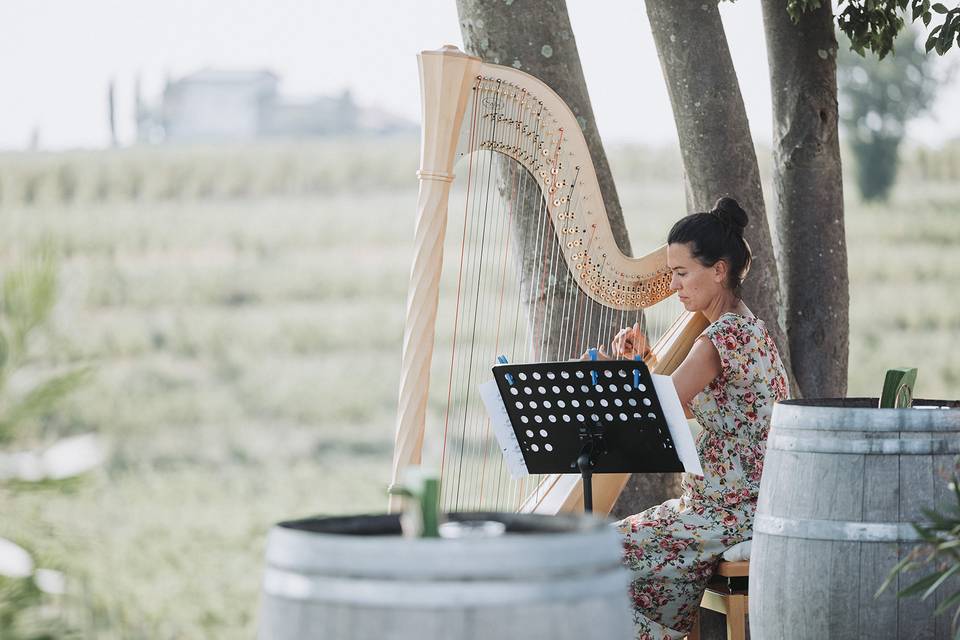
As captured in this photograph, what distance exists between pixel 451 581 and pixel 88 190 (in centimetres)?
1656

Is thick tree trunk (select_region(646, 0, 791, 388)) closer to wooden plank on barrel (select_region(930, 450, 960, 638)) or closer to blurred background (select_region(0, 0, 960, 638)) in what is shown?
wooden plank on barrel (select_region(930, 450, 960, 638))

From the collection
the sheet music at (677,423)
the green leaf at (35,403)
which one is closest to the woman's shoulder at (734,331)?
the sheet music at (677,423)

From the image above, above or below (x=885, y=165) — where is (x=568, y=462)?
below

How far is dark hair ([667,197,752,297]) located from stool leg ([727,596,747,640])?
2.59 feet

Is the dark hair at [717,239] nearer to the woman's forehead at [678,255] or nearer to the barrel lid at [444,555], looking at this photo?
the woman's forehead at [678,255]

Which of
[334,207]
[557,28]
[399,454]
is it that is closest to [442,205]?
[399,454]

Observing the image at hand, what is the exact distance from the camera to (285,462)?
13.9 m

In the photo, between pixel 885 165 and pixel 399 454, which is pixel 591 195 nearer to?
pixel 399 454

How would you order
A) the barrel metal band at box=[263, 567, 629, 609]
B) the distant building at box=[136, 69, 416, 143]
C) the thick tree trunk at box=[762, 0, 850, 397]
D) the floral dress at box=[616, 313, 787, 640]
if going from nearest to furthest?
1. the barrel metal band at box=[263, 567, 629, 609]
2. the floral dress at box=[616, 313, 787, 640]
3. the thick tree trunk at box=[762, 0, 850, 397]
4. the distant building at box=[136, 69, 416, 143]

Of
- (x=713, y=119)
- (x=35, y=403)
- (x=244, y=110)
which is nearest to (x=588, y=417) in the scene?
(x=713, y=119)

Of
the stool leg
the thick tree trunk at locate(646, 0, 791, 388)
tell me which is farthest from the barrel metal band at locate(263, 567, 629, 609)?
the thick tree trunk at locate(646, 0, 791, 388)

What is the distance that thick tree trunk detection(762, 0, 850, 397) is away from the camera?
4.09 meters

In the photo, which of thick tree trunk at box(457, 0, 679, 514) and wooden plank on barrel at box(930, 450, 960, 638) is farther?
thick tree trunk at box(457, 0, 679, 514)

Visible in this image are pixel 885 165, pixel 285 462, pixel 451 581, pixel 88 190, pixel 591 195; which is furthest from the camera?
pixel 88 190
